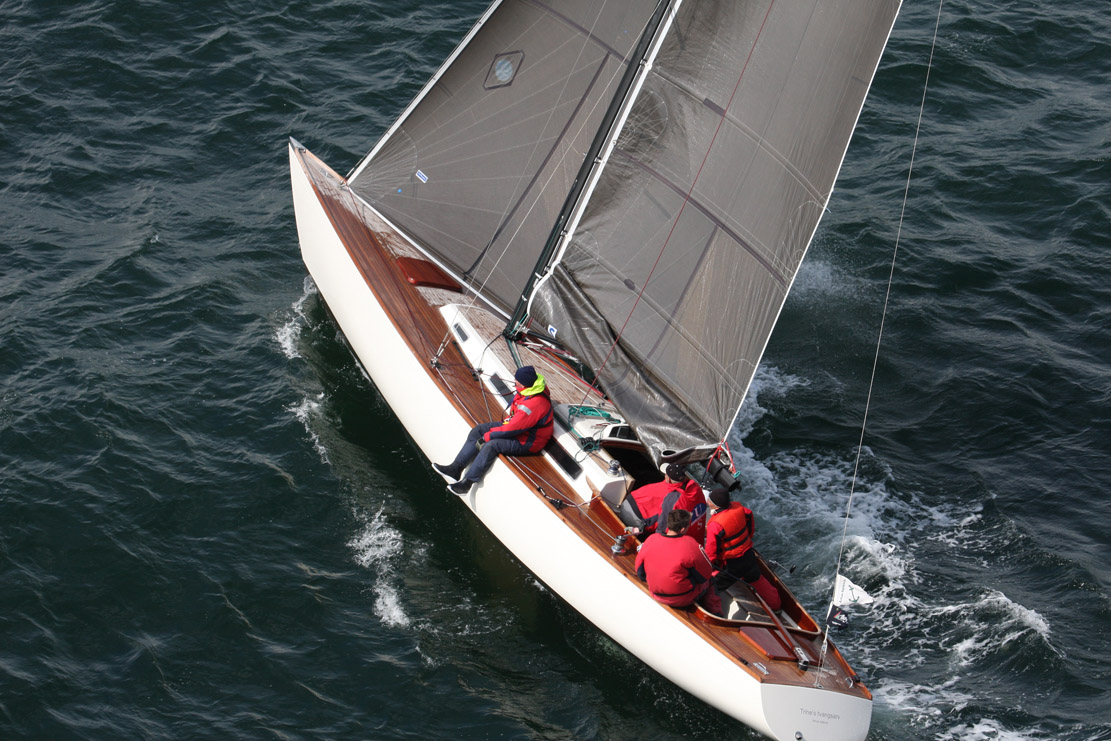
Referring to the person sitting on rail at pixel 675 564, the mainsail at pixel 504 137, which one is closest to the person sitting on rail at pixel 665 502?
the person sitting on rail at pixel 675 564

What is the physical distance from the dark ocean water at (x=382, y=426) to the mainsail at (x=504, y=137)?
2.57 metres

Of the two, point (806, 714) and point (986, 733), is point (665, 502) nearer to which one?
point (806, 714)

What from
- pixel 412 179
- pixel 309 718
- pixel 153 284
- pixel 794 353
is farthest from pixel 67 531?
pixel 794 353

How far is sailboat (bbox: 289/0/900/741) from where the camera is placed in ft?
38.1

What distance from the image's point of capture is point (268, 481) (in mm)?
13914

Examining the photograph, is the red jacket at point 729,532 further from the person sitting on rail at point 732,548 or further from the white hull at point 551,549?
the white hull at point 551,549

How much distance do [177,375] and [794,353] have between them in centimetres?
945

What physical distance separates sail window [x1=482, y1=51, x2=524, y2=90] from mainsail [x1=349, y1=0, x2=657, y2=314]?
0.05ft

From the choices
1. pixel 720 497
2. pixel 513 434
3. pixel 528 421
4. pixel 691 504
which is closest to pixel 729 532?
pixel 720 497

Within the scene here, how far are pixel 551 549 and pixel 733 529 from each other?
214 centimetres

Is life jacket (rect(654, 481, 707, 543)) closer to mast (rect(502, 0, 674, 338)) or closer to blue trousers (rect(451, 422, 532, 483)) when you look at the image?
blue trousers (rect(451, 422, 532, 483))

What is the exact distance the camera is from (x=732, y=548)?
39.3ft

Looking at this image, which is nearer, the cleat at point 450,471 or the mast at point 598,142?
the mast at point 598,142

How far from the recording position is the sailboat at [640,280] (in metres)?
11.6
